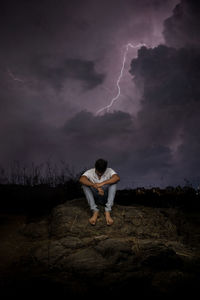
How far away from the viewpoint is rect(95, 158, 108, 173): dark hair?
17.0ft

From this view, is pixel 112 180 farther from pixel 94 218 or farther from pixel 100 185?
pixel 94 218

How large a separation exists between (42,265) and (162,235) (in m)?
2.85

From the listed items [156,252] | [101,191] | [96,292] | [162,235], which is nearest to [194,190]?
[162,235]

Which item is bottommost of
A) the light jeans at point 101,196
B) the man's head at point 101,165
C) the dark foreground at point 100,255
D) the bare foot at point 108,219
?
the dark foreground at point 100,255

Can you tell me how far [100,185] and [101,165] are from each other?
1.60 feet

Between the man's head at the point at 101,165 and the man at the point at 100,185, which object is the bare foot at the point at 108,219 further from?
the man's head at the point at 101,165

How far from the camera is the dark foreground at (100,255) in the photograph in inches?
107

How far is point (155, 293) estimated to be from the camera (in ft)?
8.49

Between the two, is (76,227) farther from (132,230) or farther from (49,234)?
(132,230)

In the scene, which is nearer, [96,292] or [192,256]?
[96,292]

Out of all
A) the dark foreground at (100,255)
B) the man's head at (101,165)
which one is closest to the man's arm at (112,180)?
the man's head at (101,165)

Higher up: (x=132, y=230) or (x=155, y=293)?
(x=132, y=230)

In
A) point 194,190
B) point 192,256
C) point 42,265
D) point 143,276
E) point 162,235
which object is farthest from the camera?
point 194,190

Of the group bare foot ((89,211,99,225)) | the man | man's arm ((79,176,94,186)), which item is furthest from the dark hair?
bare foot ((89,211,99,225))
